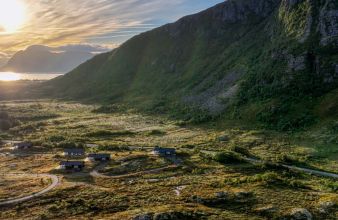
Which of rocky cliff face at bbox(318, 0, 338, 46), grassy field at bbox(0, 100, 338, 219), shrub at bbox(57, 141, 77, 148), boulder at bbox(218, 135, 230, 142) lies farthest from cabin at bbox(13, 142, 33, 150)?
rocky cliff face at bbox(318, 0, 338, 46)

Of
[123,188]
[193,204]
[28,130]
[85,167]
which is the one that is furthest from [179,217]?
[28,130]

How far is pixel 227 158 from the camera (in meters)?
107

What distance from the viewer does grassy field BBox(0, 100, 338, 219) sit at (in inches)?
2714

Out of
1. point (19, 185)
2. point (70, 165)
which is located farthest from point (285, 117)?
point (19, 185)

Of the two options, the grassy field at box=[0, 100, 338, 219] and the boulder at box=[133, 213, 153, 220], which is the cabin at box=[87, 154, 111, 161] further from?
the boulder at box=[133, 213, 153, 220]

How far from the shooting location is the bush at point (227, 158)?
4193 inches

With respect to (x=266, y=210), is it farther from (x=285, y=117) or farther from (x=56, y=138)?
(x=56, y=138)

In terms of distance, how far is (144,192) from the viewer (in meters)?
79.3

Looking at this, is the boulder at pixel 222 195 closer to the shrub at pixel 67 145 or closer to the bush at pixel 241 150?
the bush at pixel 241 150

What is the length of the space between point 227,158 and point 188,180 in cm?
2152

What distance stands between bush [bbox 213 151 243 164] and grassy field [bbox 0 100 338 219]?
24 centimetres

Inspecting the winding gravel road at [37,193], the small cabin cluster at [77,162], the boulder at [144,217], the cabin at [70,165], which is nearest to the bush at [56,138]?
the small cabin cluster at [77,162]

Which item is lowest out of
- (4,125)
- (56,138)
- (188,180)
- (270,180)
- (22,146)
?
(270,180)

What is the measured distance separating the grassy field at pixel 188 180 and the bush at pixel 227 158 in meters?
0.24
